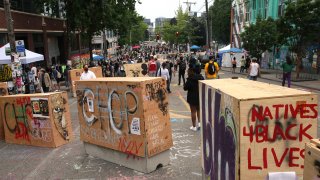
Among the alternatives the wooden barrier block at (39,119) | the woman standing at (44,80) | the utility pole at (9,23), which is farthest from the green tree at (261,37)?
the wooden barrier block at (39,119)

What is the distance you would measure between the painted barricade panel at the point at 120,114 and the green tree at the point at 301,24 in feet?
59.3

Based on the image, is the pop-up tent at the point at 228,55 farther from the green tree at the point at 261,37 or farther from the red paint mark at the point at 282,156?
the red paint mark at the point at 282,156

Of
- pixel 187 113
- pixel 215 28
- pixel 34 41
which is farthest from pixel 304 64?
pixel 215 28

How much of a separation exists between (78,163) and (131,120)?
1.73 meters

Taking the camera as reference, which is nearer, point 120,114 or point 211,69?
point 120,114

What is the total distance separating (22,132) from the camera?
9.04 meters

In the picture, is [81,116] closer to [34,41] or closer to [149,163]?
[149,163]

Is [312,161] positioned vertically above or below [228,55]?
above

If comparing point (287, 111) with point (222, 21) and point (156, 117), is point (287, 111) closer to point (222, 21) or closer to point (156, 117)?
point (156, 117)

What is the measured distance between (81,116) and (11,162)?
178 cm

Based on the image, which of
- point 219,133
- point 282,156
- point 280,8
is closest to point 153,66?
point 219,133

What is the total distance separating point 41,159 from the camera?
25.2 feet

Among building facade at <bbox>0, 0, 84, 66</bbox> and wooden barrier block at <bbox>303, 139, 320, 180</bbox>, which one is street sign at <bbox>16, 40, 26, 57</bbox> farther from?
wooden barrier block at <bbox>303, 139, 320, 180</bbox>

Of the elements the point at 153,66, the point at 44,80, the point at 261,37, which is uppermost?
the point at 261,37
